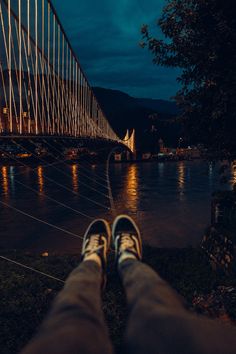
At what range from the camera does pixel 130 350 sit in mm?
1301

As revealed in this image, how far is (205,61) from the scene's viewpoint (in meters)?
5.80

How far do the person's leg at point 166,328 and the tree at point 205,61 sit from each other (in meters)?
4.26

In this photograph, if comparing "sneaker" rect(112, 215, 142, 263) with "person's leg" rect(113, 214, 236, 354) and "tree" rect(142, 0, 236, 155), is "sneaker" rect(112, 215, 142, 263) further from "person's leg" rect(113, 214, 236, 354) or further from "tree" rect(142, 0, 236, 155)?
"tree" rect(142, 0, 236, 155)

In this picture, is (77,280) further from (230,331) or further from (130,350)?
(230,331)

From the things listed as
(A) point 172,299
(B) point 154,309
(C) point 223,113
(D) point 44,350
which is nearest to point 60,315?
(D) point 44,350

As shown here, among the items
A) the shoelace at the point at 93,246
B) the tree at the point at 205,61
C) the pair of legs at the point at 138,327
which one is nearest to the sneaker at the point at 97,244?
the shoelace at the point at 93,246

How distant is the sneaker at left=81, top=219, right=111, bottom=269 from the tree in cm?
275

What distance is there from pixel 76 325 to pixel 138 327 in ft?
0.90

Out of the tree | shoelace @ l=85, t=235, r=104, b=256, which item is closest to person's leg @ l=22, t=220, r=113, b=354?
shoelace @ l=85, t=235, r=104, b=256

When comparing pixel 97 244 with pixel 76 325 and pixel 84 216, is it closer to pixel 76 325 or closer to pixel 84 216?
pixel 76 325

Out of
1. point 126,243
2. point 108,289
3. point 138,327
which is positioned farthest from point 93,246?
point 108,289

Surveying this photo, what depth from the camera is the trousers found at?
4.00 feet

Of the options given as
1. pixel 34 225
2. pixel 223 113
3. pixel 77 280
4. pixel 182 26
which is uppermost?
pixel 182 26

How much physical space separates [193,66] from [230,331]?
6.09 m
